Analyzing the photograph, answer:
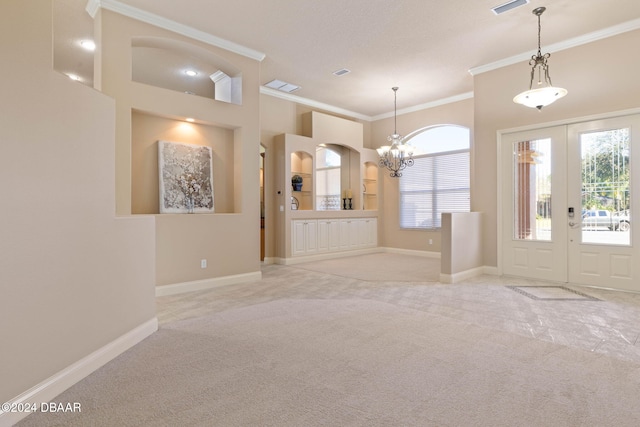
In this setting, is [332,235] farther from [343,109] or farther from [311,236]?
[343,109]

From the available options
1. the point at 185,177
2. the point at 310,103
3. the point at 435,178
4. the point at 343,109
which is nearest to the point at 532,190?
the point at 435,178

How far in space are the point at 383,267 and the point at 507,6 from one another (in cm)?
460

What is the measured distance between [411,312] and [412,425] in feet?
6.98

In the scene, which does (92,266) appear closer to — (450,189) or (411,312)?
(411,312)

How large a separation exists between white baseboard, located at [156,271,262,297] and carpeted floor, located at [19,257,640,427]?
60 centimetres

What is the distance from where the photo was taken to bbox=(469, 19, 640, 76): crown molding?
477 centimetres

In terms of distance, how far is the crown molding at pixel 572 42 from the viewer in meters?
4.77

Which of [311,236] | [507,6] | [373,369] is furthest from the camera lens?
[311,236]

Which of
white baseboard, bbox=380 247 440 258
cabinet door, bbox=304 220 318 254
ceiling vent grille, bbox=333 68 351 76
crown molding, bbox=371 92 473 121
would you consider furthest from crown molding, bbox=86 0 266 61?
white baseboard, bbox=380 247 440 258

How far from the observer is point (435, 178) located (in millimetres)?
8547

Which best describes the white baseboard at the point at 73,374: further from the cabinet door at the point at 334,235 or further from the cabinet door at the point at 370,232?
the cabinet door at the point at 370,232

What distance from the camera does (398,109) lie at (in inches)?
351

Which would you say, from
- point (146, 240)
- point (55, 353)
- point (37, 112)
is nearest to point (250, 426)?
point (55, 353)

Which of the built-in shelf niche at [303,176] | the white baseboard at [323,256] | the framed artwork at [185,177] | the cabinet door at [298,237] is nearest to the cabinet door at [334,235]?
the white baseboard at [323,256]
